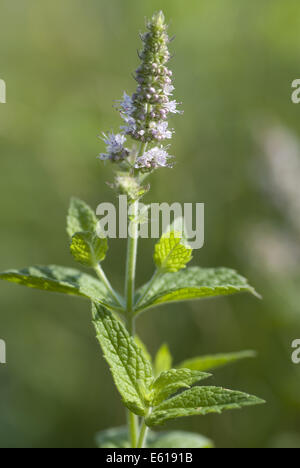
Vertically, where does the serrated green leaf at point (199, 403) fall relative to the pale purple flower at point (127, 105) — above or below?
below

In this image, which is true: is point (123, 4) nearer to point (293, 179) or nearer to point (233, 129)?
point (233, 129)

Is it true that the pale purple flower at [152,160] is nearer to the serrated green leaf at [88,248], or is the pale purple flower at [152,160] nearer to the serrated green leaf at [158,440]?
the serrated green leaf at [88,248]

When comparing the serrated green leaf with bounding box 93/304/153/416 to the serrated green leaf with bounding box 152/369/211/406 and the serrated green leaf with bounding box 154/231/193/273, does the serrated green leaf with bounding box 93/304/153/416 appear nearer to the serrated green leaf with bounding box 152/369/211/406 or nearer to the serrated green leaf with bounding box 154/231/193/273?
the serrated green leaf with bounding box 152/369/211/406

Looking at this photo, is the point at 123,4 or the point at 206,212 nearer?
the point at 206,212

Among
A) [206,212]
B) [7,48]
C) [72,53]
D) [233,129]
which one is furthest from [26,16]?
[206,212]

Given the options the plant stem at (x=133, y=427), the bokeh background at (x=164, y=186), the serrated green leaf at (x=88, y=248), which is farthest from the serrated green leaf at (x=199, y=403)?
the bokeh background at (x=164, y=186)

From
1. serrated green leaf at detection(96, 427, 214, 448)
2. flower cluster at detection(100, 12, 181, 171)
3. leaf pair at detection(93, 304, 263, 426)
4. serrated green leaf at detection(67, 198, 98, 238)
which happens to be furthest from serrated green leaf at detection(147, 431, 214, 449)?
flower cluster at detection(100, 12, 181, 171)
